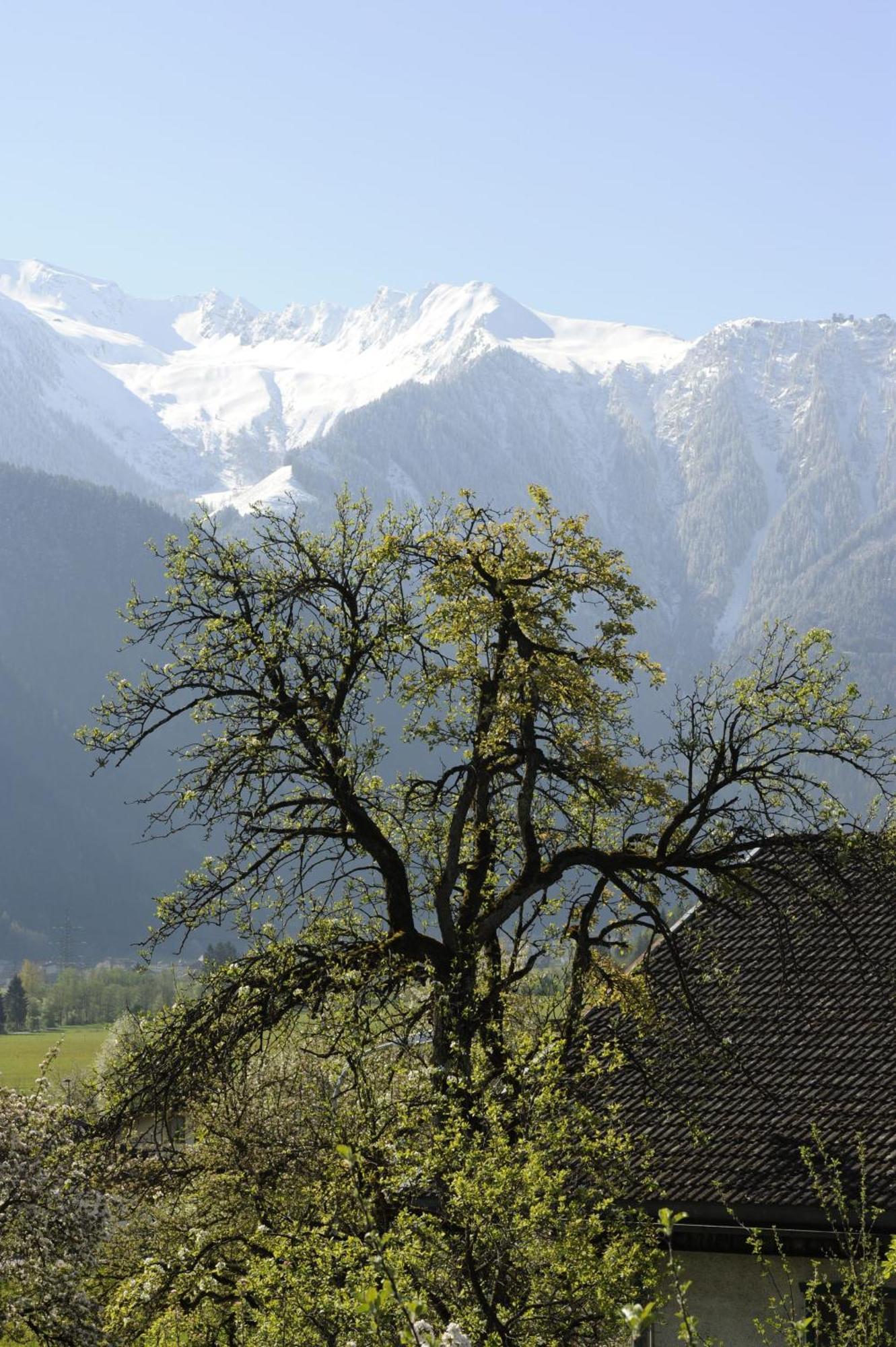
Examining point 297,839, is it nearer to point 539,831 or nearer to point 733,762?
point 539,831

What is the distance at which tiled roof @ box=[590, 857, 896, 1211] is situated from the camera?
685 inches

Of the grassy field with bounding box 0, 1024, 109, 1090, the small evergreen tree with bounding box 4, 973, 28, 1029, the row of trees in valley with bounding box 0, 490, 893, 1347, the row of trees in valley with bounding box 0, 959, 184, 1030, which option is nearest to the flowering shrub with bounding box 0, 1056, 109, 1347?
the row of trees in valley with bounding box 0, 490, 893, 1347

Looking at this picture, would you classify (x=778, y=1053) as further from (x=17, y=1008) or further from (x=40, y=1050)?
(x=17, y=1008)

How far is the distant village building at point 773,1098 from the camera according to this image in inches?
666

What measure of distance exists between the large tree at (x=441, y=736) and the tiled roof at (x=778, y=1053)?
1.26 meters

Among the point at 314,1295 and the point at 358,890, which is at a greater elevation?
the point at 358,890

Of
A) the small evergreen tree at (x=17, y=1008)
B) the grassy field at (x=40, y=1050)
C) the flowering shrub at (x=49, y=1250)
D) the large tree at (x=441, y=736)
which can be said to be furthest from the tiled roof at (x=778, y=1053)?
the small evergreen tree at (x=17, y=1008)

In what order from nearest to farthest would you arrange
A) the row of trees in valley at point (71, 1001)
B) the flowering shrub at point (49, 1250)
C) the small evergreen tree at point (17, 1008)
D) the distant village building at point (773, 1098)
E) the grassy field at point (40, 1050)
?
1. the distant village building at point (773, 1098)
2. the flowering shrub at point (49, 1250)
3. the grassy field at point (40, 1050)
4. the small evergreen tree at point (17, 1008)
5. the row of trees in valley at point (71, 1001)

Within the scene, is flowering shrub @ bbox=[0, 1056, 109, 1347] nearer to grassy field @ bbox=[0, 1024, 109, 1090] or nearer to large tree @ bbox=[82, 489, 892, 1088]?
large tree @ bbox=[82, 489, 892, 1088]

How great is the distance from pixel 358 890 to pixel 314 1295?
7.85 meters

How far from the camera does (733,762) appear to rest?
57.2ft

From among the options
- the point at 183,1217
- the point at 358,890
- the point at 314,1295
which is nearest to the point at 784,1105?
the point at 358,890

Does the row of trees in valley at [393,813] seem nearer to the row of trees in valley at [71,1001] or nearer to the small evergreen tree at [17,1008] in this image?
the row of trees in valley at [71,1001]

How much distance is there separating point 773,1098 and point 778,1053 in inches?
48.6
